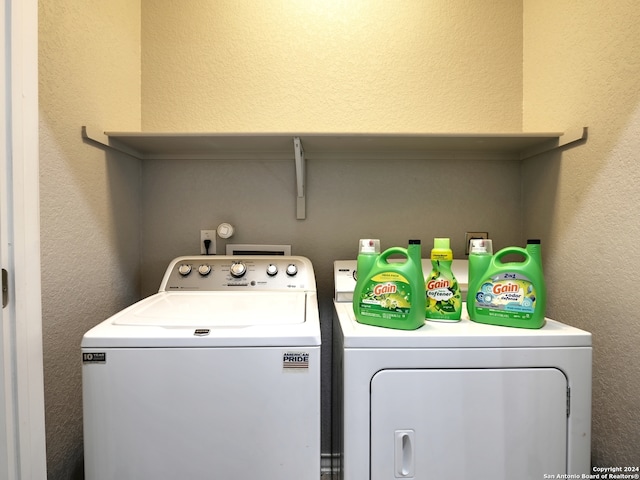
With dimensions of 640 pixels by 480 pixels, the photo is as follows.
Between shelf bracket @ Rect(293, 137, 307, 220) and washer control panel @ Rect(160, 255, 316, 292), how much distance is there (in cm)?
32

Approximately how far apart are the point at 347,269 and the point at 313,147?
0.63 meters

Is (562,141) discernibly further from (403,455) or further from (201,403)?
(201,403)

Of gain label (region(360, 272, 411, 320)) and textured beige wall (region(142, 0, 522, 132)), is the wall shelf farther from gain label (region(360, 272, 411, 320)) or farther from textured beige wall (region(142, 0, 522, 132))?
gain label (region(360, 272, 411, 320))

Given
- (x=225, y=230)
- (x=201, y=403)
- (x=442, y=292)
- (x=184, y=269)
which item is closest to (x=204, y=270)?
(x=184, y=269)

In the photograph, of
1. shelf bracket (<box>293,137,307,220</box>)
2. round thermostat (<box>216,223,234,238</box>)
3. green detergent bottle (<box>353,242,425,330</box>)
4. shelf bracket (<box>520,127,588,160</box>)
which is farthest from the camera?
round thermostat (<box>216,223,234,238</box>)

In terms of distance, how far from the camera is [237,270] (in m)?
1.45

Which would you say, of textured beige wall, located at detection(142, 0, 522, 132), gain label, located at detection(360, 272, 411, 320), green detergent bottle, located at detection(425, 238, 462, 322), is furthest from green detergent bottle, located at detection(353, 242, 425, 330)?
textured beige wall, located at detection(142, 0, 522, 132)

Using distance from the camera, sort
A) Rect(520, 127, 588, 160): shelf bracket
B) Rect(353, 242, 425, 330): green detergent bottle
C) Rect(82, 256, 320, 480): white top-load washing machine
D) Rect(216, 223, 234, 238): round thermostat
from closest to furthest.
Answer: Rect(82, 256, 320, 480): white top-load washing machine
Rect(353, 242, 425, 330): green detergent bottle
Rect(520, 127, 588, 160): shelf bracket
Rect(216, 223, 234, 238): round thermostat

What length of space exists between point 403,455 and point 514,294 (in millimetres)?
592

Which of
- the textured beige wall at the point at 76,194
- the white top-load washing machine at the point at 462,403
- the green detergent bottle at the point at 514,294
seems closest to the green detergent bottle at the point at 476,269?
the green detergent bottle at the point at 514,294

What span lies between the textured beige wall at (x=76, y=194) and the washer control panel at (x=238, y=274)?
0.99 ft

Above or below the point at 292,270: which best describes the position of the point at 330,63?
above

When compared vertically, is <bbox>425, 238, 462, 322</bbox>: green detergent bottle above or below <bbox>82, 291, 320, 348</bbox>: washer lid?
above

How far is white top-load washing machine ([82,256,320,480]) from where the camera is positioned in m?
0.90
